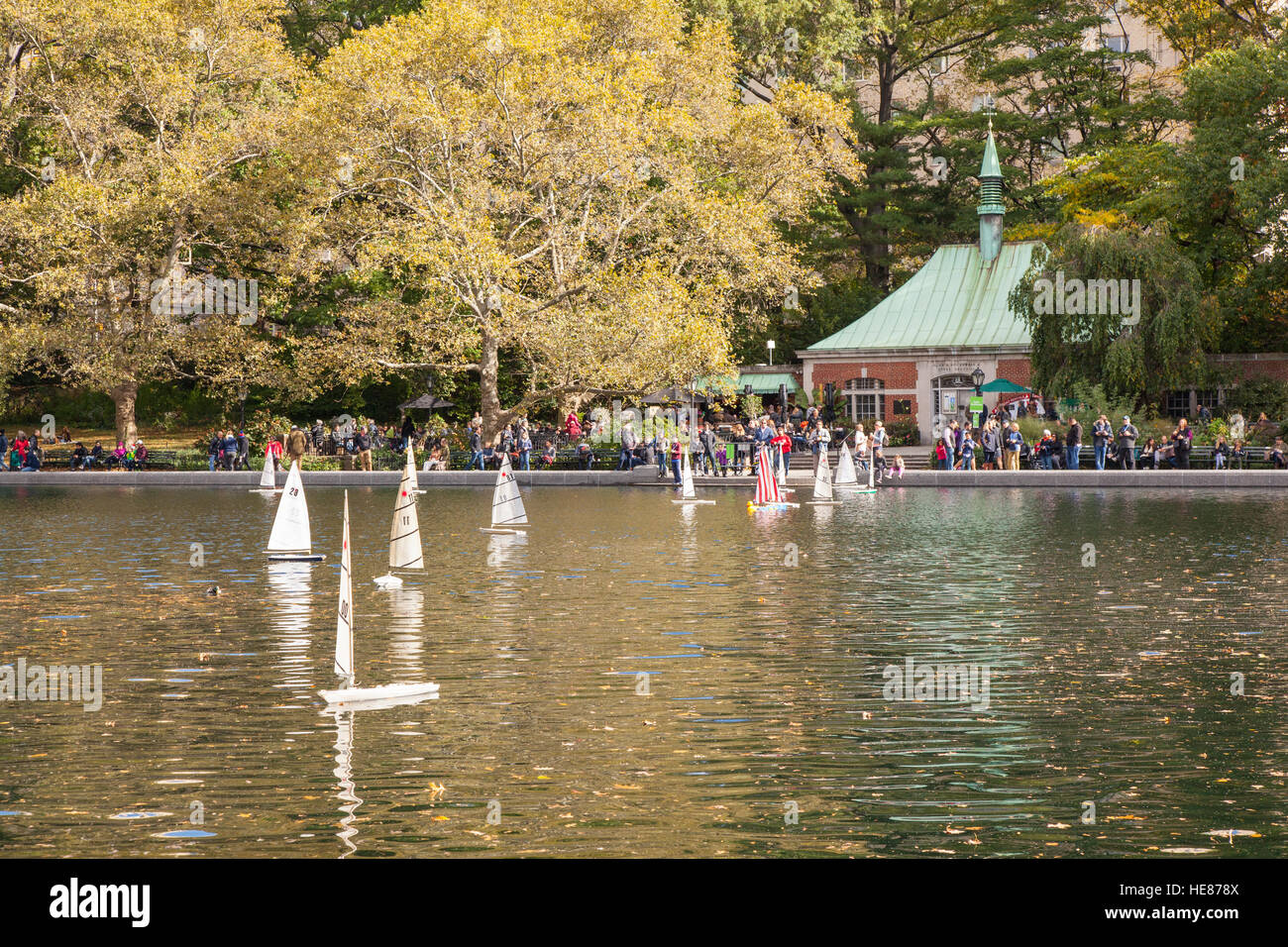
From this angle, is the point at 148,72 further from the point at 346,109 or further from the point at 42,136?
the point at 346,109

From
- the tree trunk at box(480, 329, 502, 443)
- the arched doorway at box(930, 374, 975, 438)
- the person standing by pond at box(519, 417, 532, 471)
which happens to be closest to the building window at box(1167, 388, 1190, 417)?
the arched doorway at box(930, 374, 975, 438)

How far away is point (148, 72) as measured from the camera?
178ft

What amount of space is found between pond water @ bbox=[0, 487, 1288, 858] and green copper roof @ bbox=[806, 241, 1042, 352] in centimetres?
3638

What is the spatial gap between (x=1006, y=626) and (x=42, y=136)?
163ft

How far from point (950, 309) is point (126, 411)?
103 ft

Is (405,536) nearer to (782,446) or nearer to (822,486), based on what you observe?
(822,486)

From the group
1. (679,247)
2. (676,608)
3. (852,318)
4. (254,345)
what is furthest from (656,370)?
(676,608)

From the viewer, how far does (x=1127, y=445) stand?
43.2 meters

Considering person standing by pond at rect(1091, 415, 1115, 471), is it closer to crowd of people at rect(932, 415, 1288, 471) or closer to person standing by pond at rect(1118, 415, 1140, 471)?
crowd of people at rect(932, 415, 1288, 471)

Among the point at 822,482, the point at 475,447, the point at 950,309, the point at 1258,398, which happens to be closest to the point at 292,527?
the point at 822,482

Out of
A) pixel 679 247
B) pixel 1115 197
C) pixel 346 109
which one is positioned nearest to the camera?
pixel 346 109

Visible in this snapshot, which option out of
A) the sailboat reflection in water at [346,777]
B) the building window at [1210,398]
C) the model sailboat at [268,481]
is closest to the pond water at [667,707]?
the sailboat reflection in water at [346,777]

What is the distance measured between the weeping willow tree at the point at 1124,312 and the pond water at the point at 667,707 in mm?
25560

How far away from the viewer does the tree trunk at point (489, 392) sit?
170ft
